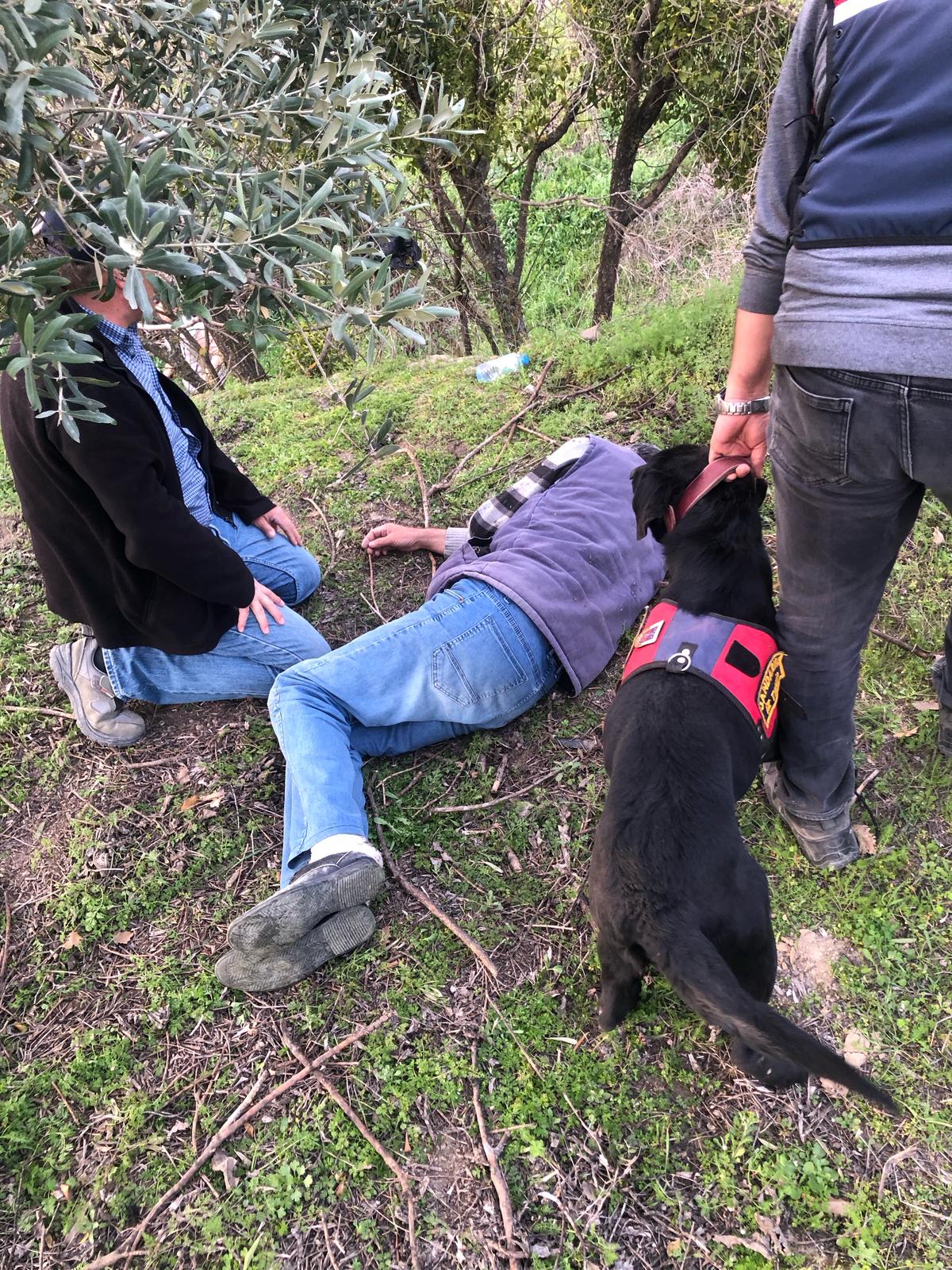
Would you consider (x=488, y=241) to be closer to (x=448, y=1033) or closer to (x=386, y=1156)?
(x=448, y=1033)

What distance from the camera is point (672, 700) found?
2074mm

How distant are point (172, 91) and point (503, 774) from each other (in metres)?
2.26

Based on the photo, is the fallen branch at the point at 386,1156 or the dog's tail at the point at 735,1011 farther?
the fallen branch at the point at 386,1156

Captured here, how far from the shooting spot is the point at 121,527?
2461 millimetres

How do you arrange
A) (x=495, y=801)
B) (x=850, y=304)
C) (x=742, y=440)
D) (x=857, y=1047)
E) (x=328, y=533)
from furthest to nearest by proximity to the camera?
(x=328, y=533), (x=495, y=801), (x=742, y=440), (x=857, y=1047), (x=850, y=304)

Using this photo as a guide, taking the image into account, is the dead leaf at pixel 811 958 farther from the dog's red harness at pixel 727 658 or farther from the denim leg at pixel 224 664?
the denim leg at pixel 224 664

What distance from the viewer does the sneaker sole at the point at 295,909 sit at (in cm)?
209

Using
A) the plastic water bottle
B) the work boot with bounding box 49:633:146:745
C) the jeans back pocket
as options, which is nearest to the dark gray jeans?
the jeans back pocket

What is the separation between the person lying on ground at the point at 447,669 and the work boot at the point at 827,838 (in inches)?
33.9

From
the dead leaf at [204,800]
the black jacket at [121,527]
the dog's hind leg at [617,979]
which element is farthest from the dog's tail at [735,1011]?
the black jacket at [121,527]

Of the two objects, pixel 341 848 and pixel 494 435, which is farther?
pixel 494 435

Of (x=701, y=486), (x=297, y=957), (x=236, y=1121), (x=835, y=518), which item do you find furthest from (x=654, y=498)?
(x=236, y=1121)

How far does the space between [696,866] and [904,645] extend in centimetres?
177

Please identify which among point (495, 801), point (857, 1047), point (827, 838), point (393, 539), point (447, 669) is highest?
point (447, 669)
